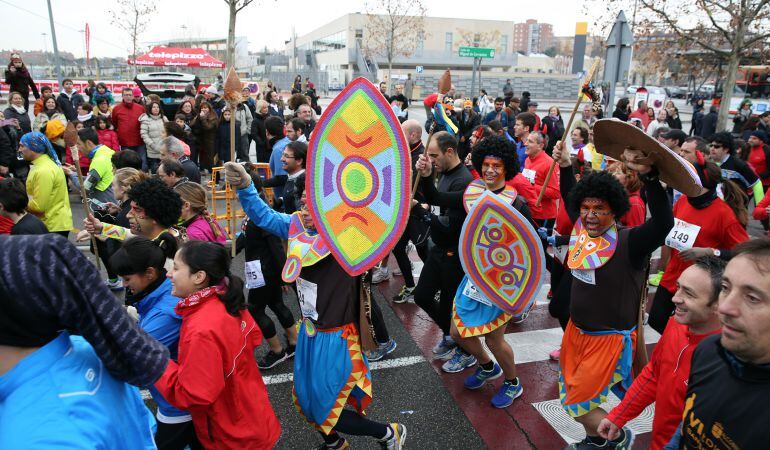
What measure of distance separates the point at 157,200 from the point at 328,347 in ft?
5.15

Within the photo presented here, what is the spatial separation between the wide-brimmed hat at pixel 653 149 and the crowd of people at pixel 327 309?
6 centimetres

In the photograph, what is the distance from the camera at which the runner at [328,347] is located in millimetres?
2879

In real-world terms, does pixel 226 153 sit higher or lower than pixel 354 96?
lower

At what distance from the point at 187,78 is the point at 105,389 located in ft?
57.3

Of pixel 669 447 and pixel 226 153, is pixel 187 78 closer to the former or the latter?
pixel 226 153

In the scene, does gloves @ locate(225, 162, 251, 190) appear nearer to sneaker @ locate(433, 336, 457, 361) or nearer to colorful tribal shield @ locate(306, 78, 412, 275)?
colorful tribal shield @ locate(306, 78, 412, 275)

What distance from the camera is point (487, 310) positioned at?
3.67 meters

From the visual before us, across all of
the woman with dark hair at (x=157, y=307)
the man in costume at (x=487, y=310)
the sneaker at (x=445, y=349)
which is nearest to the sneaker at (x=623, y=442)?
the man in costume at (x=487, y=310)

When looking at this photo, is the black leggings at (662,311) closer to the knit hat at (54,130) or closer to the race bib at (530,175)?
the race bib at (530,175)

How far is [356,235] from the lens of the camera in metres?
2.73

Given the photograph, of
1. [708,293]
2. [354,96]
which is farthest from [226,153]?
[708,293]

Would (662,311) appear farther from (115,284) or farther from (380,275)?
(115,284)

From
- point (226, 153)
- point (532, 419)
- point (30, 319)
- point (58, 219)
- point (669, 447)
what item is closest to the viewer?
point (30, 319)

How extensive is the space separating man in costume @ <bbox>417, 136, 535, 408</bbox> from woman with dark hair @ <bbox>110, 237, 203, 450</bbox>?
1.93 m
